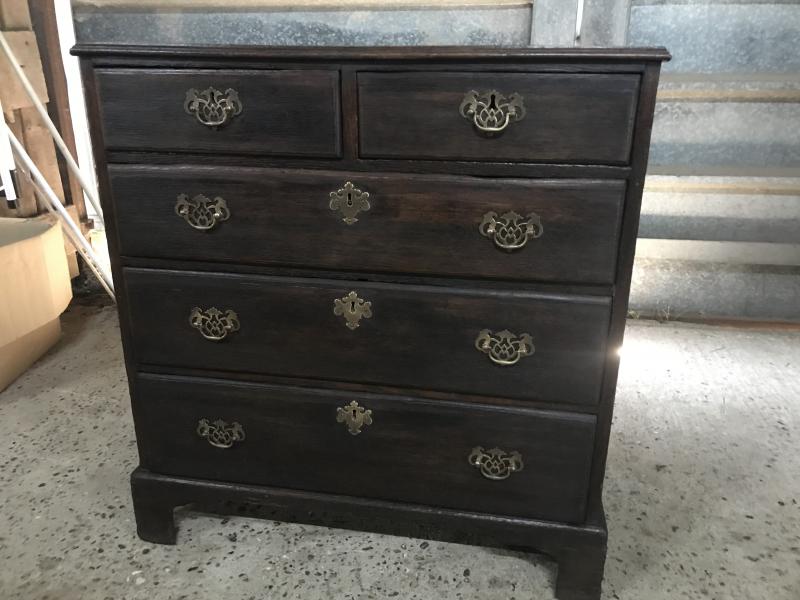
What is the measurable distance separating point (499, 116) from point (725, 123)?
1944 mm

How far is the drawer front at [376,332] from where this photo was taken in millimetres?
1294

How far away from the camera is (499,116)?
117 centimetres

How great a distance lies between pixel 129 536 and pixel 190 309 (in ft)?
2.07

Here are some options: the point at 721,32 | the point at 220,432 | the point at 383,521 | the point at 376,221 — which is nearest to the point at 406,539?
the point at 383,521

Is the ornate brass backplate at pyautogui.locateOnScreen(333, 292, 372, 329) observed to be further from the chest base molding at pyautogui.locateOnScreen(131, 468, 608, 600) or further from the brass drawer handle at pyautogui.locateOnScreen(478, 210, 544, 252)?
the chest base molding at pyautogui.locateOnScreen(131, 468, 608, 600)

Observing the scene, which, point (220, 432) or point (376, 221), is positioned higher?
point (376, 221)

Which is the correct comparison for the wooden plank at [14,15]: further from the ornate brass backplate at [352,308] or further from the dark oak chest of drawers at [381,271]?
the ornate brass backplate at [352,308]

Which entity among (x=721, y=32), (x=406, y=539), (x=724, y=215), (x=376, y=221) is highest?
(x=721, y=32)

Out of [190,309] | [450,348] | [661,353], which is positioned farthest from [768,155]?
[190,309]

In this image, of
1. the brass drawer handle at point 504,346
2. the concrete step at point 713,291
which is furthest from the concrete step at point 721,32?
the brass drawer handle at point 504,346

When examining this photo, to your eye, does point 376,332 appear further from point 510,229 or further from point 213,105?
point 213,105

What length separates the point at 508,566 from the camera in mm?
1543

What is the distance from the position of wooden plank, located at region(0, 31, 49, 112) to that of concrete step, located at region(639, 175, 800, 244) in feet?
8.30

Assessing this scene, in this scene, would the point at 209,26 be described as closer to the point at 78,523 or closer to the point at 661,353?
the point at 78,523
